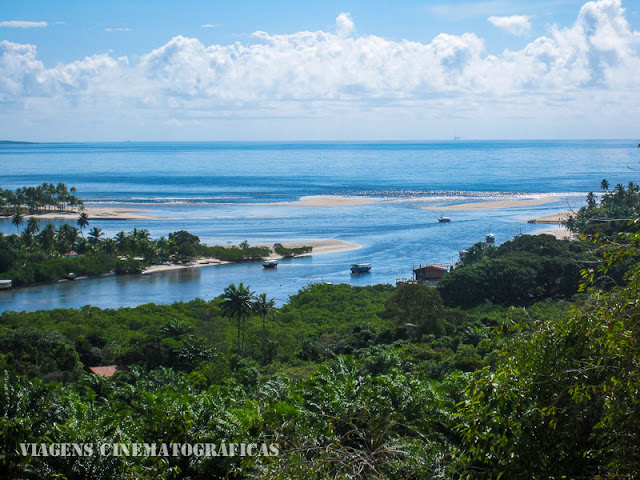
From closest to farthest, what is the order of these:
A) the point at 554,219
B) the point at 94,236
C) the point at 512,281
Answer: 1. the point at 512,281
2. the point at 94,236
3. the point at 554,219

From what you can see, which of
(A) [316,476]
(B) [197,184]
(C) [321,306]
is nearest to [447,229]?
(C) [321,306]

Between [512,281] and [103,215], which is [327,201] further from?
[512,281]

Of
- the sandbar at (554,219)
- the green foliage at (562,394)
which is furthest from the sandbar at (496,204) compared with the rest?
the green foliage at (562,394)

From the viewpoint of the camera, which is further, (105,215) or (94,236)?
(105,215)

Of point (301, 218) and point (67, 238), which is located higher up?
point (301, 218)

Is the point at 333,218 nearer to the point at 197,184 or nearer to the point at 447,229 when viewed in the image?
the point at 447,229

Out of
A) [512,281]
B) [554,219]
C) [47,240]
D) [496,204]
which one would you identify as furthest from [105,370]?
[496,204]

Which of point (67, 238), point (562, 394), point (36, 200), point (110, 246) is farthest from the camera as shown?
point (36, 200)

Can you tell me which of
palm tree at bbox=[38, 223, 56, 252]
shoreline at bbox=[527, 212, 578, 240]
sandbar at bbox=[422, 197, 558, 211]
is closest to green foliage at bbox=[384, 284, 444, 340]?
shoreline at bbox=[527, 212, 578, 240]

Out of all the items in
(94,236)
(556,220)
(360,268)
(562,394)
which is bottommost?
(360,268)

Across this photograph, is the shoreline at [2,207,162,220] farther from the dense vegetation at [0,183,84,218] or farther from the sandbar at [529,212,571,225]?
the sandbar at [529,212,571,225]

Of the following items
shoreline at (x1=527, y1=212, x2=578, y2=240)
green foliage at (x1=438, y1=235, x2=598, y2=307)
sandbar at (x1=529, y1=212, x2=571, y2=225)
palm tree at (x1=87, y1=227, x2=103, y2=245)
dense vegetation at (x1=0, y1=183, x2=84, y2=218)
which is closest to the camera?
green foliage at (x1=438, y1=235, x2=598, y2=307)
